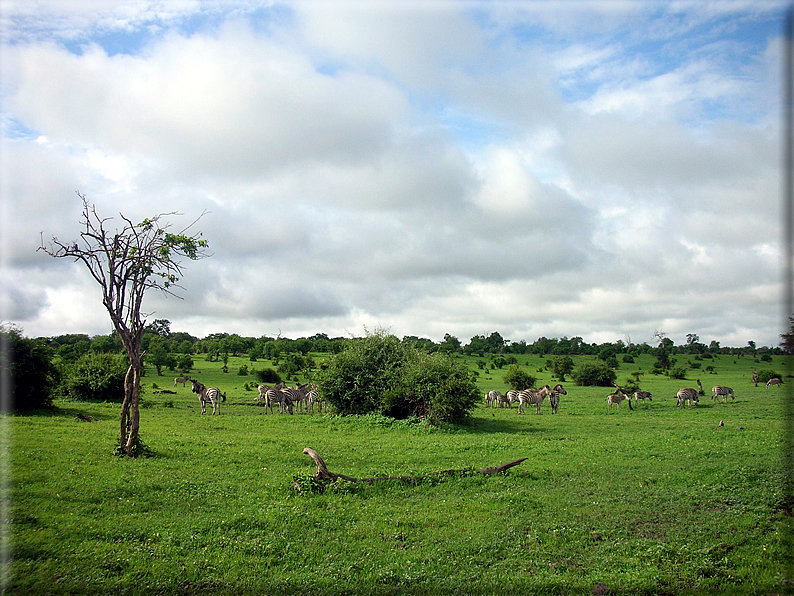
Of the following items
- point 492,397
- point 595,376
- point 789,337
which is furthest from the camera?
point 595,376

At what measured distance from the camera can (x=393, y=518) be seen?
10086 millimetres

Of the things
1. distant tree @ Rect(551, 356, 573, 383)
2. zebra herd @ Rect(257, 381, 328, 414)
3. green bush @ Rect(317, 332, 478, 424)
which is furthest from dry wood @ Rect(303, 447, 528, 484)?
distant tree @ Rect(551, 356, 573, 383)

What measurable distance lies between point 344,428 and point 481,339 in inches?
3681

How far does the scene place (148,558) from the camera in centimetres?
772

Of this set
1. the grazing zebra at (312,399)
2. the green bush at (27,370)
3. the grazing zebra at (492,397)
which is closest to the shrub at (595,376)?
the grazing zebra at (492,397)

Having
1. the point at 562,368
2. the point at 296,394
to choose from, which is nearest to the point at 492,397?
the point at 296,394

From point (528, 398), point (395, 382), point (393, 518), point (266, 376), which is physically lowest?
point (266, 376)

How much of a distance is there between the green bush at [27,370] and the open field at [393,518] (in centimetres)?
615

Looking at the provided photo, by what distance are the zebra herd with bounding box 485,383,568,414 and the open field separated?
14451 mm

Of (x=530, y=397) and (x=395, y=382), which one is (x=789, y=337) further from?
(x=530, y=397)

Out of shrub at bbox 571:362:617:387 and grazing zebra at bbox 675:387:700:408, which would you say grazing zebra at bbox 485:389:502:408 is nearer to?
grazing zebra at bbox 675:387:700:408

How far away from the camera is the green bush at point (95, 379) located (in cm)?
3053

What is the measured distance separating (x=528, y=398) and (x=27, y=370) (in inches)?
1107

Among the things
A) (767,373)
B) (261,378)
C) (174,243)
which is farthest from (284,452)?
(767,373)
